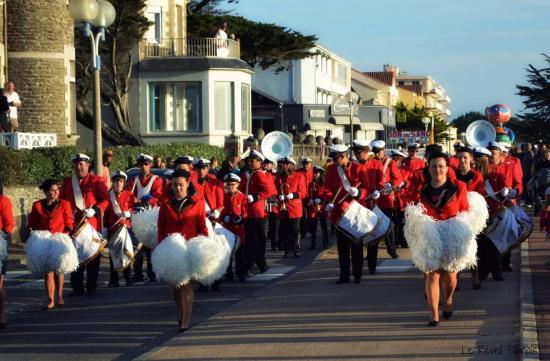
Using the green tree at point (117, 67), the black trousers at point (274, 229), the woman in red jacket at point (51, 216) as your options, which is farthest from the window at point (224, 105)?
the woman in red jacket at point (51, 216)

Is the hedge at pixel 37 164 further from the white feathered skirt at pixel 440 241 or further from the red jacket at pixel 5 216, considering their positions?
the white feathered skirt at pixel 440 241

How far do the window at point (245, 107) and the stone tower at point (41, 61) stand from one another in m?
11.7

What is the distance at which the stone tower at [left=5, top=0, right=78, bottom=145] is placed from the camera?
33688mm

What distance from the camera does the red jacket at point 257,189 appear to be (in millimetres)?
18453

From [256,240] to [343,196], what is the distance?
265 cm

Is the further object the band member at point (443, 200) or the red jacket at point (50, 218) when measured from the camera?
the red jacket at point (50, 218)

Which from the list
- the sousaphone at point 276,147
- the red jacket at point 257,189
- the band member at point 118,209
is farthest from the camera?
the sousaphone at point 276,147

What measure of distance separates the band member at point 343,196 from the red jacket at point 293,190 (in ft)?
16.9

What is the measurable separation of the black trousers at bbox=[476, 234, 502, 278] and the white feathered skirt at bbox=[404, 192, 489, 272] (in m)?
3.64

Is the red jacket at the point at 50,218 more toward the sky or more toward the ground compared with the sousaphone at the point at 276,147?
more toward the ground

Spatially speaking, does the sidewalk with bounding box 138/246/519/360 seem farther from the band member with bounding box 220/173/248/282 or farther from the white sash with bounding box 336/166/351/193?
the band member with bounding box 220/173/248/282

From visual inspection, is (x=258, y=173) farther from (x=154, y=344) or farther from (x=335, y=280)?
(x=154, y=344)

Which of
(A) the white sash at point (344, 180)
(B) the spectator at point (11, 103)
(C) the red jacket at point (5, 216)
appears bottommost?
(C) the red jacket at point (5, 216)

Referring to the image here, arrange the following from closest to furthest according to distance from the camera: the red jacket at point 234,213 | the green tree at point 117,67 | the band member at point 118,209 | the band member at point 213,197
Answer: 1. the band member at point 213,197
2. the band member at point 118,209
3. the red jacket at point 234,213
4. the green tree at point 117,67
